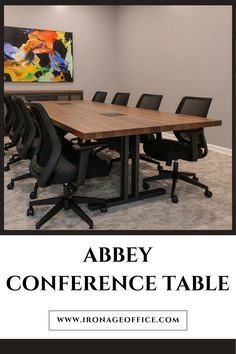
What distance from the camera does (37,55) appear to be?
22.0 feet

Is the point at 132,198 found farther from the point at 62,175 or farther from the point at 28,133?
the point at 28,133

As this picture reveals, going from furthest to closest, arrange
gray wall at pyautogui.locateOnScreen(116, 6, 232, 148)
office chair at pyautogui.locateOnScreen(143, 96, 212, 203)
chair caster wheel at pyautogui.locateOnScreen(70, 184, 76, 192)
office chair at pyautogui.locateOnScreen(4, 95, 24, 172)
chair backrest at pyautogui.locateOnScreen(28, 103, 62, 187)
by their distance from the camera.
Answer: gray wall at pyautogui.locateOnScreen(116, 6, 232, 148), office chair at pyautogui.locateOnScreen(4, 95, 24, 172), office chair at pyautogui.locateOnScreen(143, 96, 212, 203), chair caster wheel at pyautogui.locateOnScreen(70, 184, 76, 192), chair backrest at pyautogui.locateOnScreen(28, 103, 62, 187)

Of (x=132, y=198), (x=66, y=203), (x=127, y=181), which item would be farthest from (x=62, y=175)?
(x=132, y=198)

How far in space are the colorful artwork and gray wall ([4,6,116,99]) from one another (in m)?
0.13

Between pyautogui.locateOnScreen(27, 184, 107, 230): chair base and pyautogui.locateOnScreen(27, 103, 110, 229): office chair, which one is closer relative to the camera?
pyautogui.locateOnScreen(27, 103, 110, 229): office chair

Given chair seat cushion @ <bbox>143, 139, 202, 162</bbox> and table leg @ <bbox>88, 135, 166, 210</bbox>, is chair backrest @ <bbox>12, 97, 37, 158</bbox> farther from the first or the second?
chair seat cushion @ <bbox>143, 139, 202, 162</bbox>

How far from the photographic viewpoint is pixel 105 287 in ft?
2.99

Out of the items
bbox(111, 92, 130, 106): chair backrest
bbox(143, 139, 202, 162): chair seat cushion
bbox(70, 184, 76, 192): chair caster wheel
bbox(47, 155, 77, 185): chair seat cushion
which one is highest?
bbox(111, 92, 130, 106): chair backrest

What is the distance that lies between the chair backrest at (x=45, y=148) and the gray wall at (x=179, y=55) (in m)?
3.21

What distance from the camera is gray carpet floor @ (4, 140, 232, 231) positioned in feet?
7.98

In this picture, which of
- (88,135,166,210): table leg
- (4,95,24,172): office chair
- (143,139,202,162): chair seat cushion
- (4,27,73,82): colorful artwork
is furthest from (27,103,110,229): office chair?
(4,27,73,82): colorful artwork

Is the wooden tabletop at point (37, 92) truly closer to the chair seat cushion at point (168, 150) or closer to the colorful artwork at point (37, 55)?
the colorful artwork at point (37, 55)

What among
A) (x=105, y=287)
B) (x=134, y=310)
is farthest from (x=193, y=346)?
(x=105, y=287)

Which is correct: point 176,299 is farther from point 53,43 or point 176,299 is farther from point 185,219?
point 53,43
